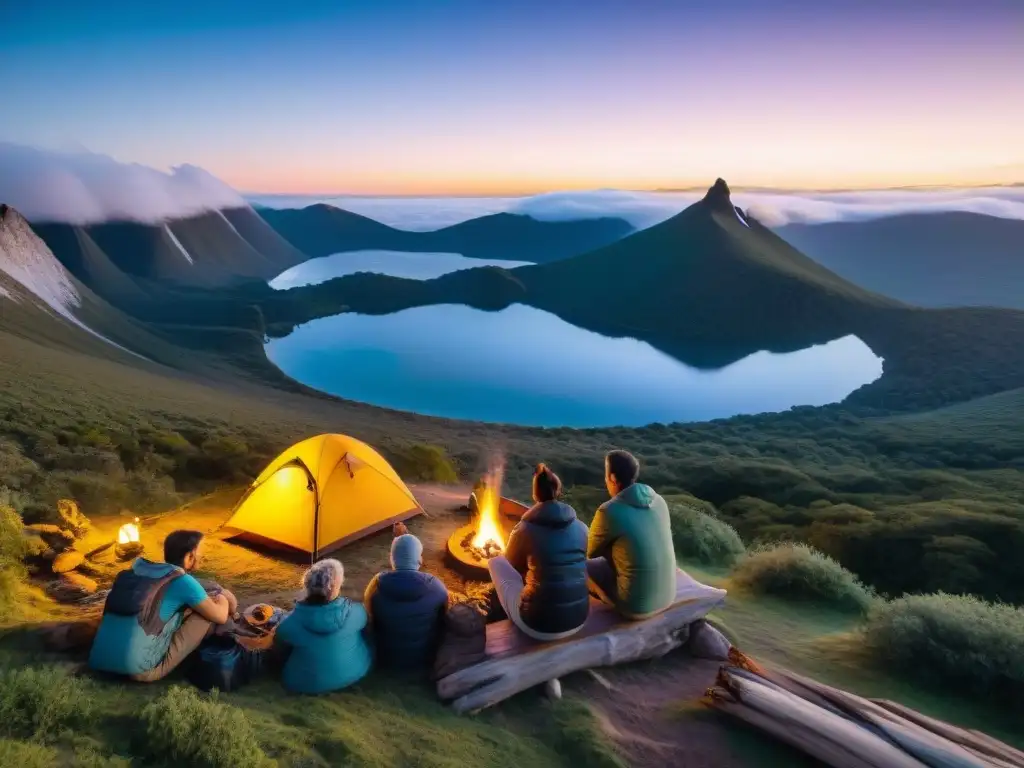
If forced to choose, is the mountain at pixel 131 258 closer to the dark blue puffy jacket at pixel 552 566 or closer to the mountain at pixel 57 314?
the mountain at pixel 57 314

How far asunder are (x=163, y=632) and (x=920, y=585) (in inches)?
667

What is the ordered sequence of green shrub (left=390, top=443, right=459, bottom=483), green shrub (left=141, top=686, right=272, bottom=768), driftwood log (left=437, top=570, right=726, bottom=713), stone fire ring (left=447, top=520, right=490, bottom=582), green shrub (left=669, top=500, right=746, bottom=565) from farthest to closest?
green shrub (left=390, top=443, right=459, bottom=483)
green shrub (left=669, top=500, right=746, bottom=565)
stone fire ring (left=447, top=520, right=490, bottom=582)
driftwood log (left=437, top=570, right=726, bottom=713)
green shrub (left=141, top=686, right=272, bottom=768)

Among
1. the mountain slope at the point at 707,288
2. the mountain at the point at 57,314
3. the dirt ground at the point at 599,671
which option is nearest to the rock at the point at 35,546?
the dirt ground at the point at 599,671

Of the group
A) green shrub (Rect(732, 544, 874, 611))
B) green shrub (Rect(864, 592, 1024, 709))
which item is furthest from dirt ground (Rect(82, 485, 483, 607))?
green shrub (Rect(864, 592, 1024, 709))

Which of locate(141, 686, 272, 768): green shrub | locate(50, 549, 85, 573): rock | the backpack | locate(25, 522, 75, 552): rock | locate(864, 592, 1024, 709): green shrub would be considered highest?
locate(141, 686, 272, 768): green shrub

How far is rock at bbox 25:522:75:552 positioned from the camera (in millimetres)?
9031

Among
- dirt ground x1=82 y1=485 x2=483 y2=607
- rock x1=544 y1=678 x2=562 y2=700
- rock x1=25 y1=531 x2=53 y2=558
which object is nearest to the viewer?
rock x1=544 y1=678 x2=562 y2=700

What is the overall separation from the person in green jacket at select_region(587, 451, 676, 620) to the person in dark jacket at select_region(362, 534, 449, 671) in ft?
5.89

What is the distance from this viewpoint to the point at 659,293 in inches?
5910

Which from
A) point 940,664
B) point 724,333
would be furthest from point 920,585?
point 724,333

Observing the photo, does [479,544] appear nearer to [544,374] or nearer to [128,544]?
[128,544]

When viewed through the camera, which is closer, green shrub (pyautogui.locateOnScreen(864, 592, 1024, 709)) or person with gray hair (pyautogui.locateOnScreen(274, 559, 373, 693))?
person with gray hair (pyautogui.locateOnScreen(274, 559, 373, 693))

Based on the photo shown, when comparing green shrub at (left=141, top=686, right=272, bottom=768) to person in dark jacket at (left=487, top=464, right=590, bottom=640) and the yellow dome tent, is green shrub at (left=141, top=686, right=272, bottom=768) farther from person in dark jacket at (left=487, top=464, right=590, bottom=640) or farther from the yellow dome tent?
the yellow dome tent

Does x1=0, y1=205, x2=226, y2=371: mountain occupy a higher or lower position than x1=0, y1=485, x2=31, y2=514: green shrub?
lower
